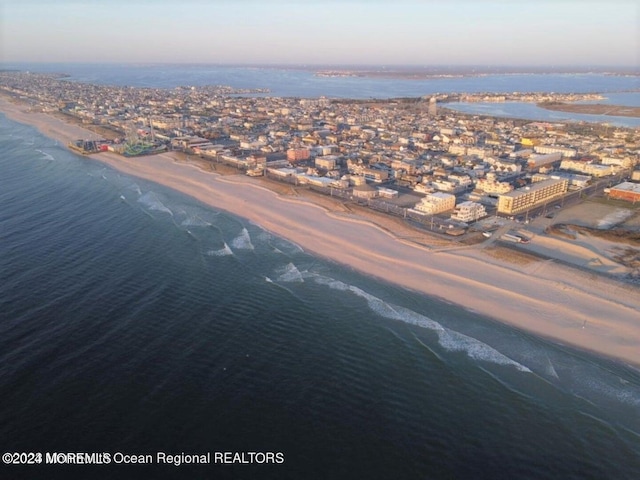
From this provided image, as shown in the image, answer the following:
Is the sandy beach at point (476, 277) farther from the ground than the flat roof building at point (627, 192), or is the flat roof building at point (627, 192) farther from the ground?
the flat roof building at point (627, 192)

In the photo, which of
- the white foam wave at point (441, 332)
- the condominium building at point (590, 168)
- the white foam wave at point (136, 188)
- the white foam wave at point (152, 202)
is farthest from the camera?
the condominium building at point (590, 168)

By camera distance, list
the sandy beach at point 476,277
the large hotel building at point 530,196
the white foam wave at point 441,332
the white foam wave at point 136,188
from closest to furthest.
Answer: the white foam wave at point 441,332 < the sandy beach at point 476,277 < the large hotel building at point 530,196 < the white foam wave at point 136,188

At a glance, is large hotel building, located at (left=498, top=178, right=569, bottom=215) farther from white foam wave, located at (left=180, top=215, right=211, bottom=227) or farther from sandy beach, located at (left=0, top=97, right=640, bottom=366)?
white foam wave, located at (left=180, top=215, right=211, bottom=227)

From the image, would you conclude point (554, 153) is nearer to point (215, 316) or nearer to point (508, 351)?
point (508, 351)

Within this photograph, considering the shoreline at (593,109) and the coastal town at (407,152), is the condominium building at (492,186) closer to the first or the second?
the coastal town at (407,152)

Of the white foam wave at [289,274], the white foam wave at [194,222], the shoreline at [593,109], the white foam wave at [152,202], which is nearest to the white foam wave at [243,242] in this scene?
the white foam wave at [194,222]

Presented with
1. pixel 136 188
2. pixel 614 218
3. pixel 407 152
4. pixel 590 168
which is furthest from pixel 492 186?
pixel 136 188

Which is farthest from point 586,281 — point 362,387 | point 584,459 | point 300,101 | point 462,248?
point 300,101
